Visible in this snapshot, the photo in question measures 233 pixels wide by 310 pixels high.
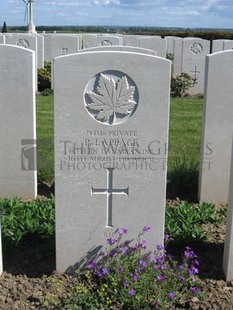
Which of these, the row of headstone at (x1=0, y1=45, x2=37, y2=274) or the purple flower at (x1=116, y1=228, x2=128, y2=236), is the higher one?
the row of headstone at (x1=0, y1=45, x2=37, y2=274)

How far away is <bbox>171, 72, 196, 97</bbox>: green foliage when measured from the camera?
12.5 metres

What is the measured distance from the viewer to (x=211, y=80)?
5.07 metres

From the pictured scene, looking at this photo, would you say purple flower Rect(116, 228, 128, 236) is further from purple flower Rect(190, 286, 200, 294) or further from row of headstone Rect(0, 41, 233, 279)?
purple flower Rect(190, 286, 200, 294)

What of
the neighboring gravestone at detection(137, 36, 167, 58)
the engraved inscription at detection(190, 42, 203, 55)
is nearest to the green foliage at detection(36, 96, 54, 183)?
the neighboring gravestone at detection(137, 36, 167, 58)

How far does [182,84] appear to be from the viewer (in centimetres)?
1245

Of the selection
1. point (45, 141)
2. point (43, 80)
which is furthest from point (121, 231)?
point (43, 80)

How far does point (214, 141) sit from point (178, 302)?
2336 mm

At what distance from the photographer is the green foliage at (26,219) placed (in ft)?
13.7

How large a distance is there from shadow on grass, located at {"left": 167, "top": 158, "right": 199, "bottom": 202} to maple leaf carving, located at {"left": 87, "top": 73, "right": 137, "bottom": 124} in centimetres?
228

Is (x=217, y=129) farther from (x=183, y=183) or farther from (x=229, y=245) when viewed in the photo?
(x=229, y=245)

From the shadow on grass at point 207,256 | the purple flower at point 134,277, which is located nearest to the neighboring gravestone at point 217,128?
the shadow on grass at point 207,256

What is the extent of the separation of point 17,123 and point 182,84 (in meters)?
7.83

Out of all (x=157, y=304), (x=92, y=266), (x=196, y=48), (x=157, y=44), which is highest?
(x=157, y=44)

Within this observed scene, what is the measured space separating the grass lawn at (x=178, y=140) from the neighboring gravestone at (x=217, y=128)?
1.08 ft
